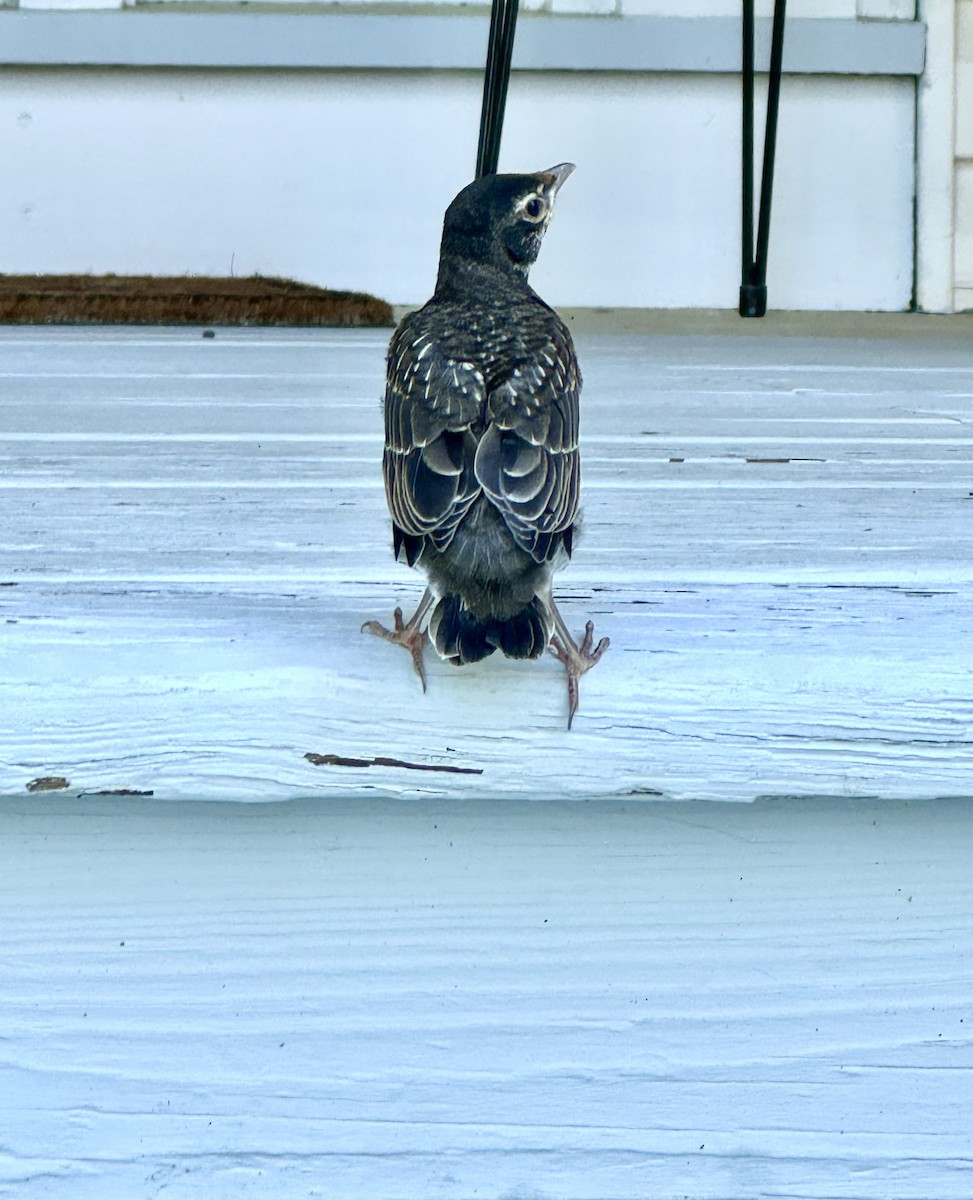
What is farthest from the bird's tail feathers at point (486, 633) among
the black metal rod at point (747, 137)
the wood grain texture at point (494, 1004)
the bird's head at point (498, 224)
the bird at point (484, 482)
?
the black metal rod at point (747, 137)

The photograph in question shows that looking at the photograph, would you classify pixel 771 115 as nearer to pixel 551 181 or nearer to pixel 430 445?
pixel 551 181

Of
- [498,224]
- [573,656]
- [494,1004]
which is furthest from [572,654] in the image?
[498,224]

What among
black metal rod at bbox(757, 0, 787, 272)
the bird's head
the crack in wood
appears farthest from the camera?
black metal rod at bbox(757, 0, 787, 272)

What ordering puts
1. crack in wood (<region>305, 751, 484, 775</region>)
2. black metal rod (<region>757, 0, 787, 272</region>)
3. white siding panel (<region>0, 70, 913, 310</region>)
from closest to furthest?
crack in wood (<region>305, 751, 484, 775</region>) < black metal rod (<region>757, 0, 787, 272</region>) < white siding panel (<region>0, 70, 913, 310</region>)

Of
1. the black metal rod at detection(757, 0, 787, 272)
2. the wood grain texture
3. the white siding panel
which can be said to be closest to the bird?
the wood grain texture

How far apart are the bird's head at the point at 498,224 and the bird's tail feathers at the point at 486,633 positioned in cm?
59

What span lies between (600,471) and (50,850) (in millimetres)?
1099

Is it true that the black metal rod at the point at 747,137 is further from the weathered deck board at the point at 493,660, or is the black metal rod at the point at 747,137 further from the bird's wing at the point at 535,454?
the bird's wing at the point at 535,454

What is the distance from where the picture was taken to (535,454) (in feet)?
4.16

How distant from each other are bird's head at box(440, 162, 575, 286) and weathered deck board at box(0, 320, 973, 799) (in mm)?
285

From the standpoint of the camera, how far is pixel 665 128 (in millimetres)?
4938

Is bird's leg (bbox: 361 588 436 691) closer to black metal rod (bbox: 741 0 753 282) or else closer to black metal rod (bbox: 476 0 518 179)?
black metal rod (bbox: 476 0 518 179)

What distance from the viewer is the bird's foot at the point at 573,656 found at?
1.15 metres

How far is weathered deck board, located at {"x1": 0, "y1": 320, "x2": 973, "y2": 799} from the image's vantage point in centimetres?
115
